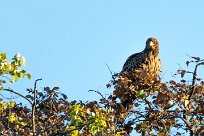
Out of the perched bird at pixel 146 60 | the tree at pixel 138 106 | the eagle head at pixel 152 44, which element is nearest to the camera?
the tree at pixel 138 106

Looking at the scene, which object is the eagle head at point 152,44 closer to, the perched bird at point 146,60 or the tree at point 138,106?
the perched bird at point 146,60

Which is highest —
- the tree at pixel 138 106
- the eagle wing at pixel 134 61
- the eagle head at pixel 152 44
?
the eagle head at pixel 152 44

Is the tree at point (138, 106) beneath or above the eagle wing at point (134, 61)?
beneath

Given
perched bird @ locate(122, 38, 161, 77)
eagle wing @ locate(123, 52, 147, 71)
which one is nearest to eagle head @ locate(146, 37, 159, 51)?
perched bird @ locate(122, 38, 161, 77)

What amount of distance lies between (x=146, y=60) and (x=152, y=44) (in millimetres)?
810

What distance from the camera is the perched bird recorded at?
14484mm

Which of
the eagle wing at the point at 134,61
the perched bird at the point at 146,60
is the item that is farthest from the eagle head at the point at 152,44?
the eagle wing at the point at 134,61

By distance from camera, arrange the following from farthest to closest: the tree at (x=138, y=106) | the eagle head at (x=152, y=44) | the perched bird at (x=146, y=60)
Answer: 1. the eagle head at (x=152, y=44)
2. the perched bird at (x=146, y=60)
3. the tree at (x=138, y=106)

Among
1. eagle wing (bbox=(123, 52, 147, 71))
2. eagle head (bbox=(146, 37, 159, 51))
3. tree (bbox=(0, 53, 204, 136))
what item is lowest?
tree (bbox=(0, 53, 204, 136))

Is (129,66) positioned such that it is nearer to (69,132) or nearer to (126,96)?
(126,96)

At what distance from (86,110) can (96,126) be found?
2.42 feet

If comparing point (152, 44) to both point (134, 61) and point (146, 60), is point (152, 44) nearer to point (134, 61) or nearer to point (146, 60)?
point (146, 60)

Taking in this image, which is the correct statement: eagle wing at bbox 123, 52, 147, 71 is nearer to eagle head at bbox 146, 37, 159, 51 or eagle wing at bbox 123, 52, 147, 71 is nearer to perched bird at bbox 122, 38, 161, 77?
perched bird at bbox 122, 38, 161, 77

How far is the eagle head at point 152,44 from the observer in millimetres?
15370
